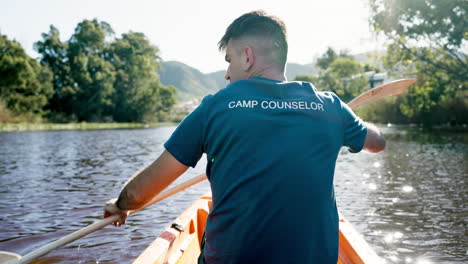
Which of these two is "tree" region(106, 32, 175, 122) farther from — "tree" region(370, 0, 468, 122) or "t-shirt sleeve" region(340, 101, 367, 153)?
"t-shirt sleeve" region(340, 101, 367, 153)

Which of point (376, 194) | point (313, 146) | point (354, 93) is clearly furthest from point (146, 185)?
point (354, 93)

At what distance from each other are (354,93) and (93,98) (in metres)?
37.2

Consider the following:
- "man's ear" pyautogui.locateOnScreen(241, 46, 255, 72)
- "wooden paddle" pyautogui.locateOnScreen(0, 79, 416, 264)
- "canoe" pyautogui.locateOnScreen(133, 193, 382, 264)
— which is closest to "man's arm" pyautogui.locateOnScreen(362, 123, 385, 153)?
"man's ear" pyautogui.locateOnScreen(241, 46, 255, 72)

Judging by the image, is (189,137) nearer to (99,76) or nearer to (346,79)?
(99,76)

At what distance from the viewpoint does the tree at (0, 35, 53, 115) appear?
44.5 metres

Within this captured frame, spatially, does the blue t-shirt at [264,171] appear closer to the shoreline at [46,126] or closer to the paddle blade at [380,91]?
the paddle blade at [380,91]

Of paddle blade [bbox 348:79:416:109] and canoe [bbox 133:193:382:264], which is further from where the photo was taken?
paddle blade [bbox 348:79:416:109]

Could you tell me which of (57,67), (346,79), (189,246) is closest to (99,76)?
(57,67)

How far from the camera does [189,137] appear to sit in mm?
1646

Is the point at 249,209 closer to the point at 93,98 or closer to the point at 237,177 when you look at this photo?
the point at 237,177

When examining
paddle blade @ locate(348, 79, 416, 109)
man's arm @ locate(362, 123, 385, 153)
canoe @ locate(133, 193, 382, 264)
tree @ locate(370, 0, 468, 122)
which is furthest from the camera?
tree @ locate(370, 0, 468, 122)

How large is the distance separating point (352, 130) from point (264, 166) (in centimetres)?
55

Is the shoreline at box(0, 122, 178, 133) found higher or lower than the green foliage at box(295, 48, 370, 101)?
lower

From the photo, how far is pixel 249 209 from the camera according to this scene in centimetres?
157
